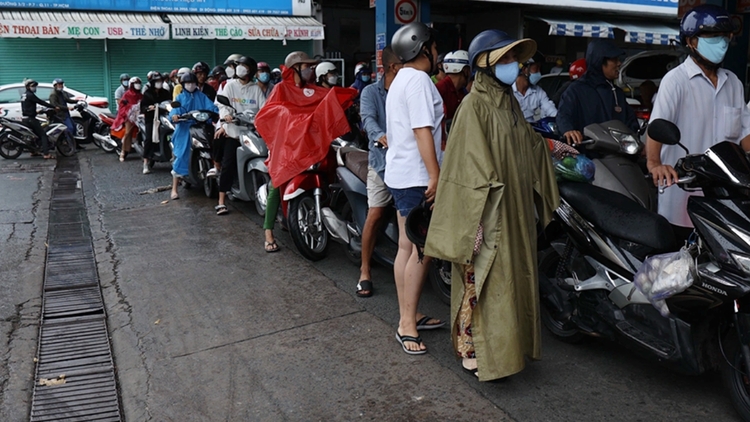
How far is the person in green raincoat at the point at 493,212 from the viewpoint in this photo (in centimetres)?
357

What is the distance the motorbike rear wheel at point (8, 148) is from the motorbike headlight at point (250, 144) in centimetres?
865

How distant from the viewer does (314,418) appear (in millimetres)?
3600

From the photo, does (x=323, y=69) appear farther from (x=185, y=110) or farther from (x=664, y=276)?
(x=664, y=276)

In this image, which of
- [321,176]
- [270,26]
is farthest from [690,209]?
[270,26]

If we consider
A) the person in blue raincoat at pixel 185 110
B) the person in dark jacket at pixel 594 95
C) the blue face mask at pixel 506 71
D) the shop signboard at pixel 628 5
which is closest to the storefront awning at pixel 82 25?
the shop signboard at pixel 628 5

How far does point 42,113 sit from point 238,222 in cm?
899

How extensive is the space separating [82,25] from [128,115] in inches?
288

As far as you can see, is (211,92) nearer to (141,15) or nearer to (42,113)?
(42,113)

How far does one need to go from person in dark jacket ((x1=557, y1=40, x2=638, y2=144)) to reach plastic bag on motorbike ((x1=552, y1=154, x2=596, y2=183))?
0.99 metres

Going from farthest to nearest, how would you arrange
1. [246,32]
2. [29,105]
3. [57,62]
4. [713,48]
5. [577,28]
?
1. [246,32]
2. [57,62]
3. [577,28]
4. [29,105]
5. [713,48]

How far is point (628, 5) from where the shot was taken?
21266 millimetres

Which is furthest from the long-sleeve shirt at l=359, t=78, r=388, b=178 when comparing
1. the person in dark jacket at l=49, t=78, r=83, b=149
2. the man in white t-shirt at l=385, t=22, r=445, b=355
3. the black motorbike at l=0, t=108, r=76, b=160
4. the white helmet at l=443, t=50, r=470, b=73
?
the person in dark jacket at l=49, t=78, r=83, b=149

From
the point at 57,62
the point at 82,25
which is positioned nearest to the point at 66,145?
the point at 82,25

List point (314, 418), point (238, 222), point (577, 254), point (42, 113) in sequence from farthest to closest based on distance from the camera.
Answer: point (42, 113), point (238, 222), point (577, 254), point (314, 418)
